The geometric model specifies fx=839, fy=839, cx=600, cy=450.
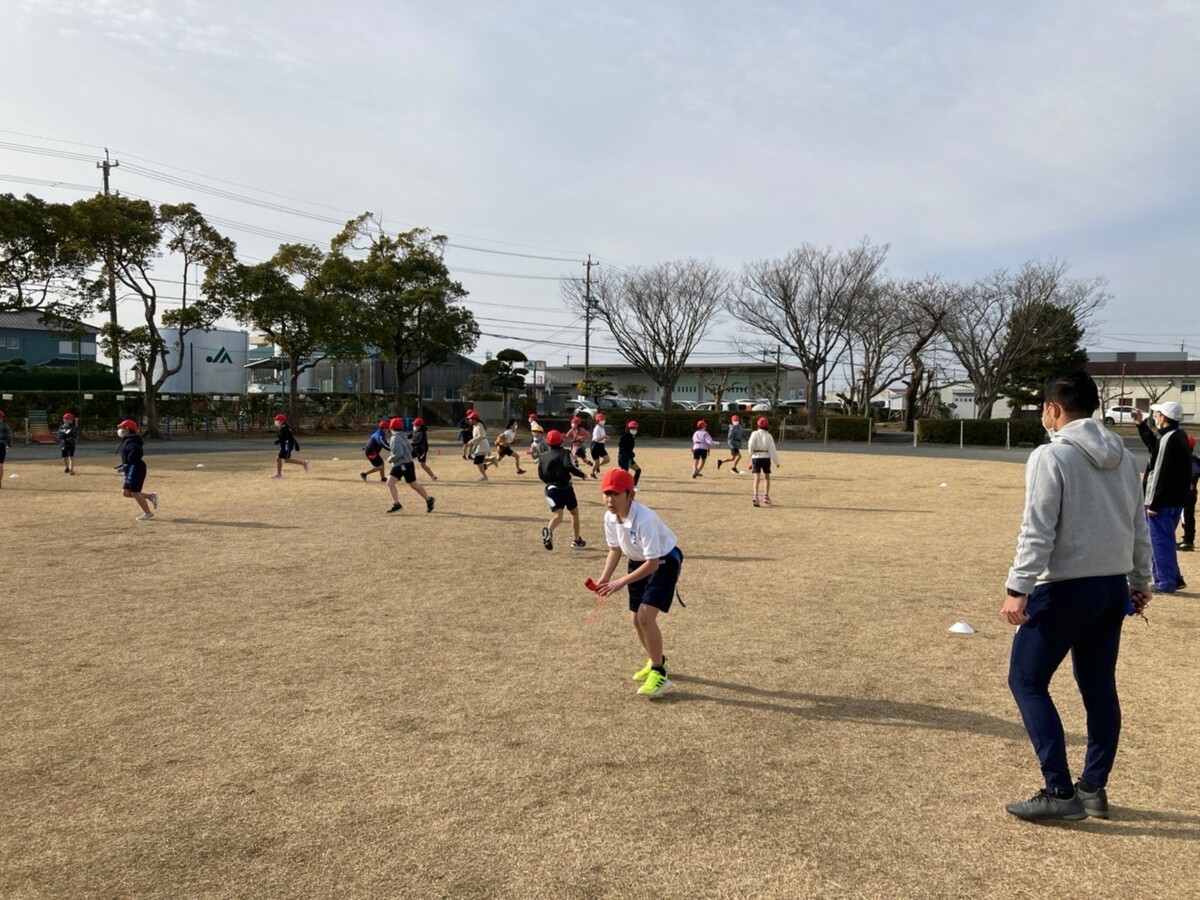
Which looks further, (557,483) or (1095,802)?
(557,483)

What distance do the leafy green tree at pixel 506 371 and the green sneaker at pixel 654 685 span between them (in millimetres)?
47426

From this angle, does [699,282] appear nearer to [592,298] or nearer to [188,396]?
[592,298]

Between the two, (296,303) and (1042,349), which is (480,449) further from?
(1042,349)

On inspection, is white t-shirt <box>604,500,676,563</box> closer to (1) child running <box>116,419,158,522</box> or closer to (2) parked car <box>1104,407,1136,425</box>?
(1) child running <box>116,419,158,522</box>

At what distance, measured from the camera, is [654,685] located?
5395mm

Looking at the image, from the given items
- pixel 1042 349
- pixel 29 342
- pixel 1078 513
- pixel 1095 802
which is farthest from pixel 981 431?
pixel 29 342

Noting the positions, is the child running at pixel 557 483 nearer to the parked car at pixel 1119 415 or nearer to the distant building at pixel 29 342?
the distant building at pixel 29 342

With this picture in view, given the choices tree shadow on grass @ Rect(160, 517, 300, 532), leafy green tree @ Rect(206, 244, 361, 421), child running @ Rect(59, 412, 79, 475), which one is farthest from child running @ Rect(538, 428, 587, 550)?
leafy green tree @ Rect(206, 244, 361, 421)

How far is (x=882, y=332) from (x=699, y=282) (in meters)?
11.4

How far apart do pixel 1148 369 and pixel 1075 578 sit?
81.2 meters

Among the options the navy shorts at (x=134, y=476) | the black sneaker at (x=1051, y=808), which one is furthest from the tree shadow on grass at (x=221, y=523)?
the black sneaker at (x=1051, y=808)

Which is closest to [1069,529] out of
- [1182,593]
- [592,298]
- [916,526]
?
[1182,593]

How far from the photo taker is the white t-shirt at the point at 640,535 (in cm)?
524

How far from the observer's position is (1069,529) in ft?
11.6
